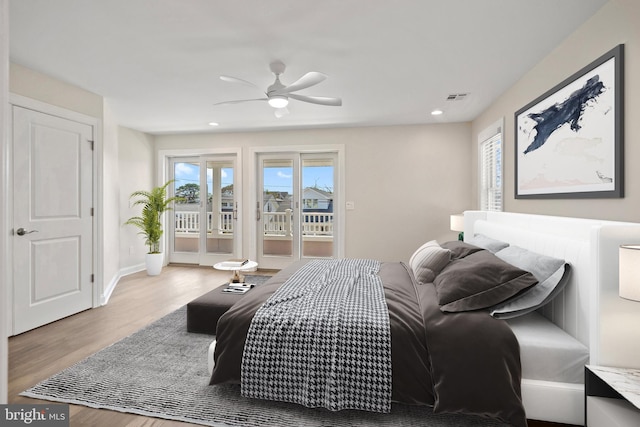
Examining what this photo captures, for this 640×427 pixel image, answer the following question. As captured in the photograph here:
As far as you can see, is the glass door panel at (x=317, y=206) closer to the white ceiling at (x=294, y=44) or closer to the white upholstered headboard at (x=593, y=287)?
the white ceiling at (x=294, y=44)

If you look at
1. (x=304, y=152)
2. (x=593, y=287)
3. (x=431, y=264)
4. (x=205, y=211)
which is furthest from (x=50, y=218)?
(x=593, y=287)

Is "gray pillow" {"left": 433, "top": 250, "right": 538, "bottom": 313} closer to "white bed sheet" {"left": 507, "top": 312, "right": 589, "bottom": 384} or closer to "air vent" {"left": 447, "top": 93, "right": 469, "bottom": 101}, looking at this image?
"white bed sheet" {"left": 507, "top": 312, "right": 589, "bottom": 384}

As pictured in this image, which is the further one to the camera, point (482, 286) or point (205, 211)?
point (205, 211)

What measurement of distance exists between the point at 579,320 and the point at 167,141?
6.26m

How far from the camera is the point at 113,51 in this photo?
2.71m

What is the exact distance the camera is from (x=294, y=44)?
258 centimetres

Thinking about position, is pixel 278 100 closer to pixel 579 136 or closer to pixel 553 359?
pixel 579 136

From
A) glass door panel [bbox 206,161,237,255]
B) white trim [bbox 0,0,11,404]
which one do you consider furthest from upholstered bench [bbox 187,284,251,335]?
glass door panel [bbox 206,161,237,255]

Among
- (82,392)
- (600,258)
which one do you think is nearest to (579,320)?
(600,258)

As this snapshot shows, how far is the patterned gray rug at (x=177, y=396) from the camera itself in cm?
175

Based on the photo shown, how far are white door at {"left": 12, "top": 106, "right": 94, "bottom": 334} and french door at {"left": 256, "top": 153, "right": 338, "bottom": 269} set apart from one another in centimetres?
265

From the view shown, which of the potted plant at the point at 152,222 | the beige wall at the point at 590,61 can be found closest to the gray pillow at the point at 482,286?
the beige wall at the point at 590,61

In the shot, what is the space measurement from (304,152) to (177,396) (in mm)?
4229

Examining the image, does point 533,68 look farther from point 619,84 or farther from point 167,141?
point 167,141
